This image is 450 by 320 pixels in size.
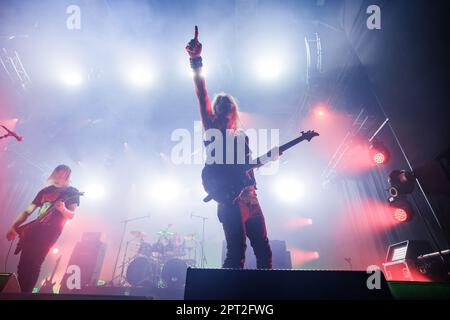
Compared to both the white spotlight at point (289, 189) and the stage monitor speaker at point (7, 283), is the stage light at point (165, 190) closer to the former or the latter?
the white spotlight at point (289, 189)

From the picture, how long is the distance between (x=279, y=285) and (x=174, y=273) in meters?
7.19

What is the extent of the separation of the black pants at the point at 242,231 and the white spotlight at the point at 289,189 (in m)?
10.1

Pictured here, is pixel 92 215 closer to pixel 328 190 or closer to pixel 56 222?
pixel 56 222

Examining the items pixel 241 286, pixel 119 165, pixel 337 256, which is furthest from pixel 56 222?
pixel 119 165

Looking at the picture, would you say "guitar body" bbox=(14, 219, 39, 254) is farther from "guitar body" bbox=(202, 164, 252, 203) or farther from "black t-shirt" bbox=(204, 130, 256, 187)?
"black t-shirt" bbox=(204, 130, 256, 187)

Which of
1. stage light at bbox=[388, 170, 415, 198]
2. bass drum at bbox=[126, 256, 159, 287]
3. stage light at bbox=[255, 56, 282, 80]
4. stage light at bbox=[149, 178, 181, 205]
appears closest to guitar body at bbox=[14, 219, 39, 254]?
bass drum at bbox=[126, 256, 159, 287]

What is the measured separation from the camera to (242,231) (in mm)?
2262

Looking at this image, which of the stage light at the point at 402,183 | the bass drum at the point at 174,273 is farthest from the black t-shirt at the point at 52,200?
the stage light at the point at 402,183

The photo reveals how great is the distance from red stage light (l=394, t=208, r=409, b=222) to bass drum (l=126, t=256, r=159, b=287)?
7232mm

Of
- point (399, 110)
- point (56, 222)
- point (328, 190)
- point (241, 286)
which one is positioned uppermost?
point (328, 190)

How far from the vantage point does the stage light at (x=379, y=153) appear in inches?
208

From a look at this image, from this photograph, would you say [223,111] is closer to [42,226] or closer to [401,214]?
[42,226]

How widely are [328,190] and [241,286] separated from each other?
10325 millimetres

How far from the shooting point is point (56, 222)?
10.9ft
